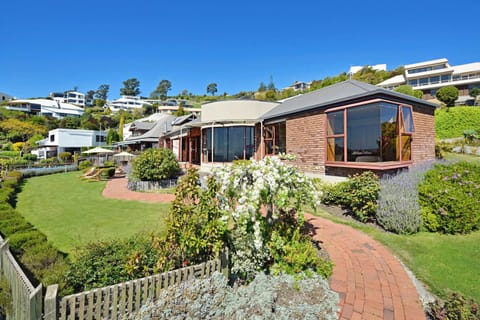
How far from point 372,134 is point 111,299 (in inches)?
416

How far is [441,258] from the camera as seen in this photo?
4645 mm

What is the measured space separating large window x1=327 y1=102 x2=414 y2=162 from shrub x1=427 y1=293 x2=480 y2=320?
701 centimetres

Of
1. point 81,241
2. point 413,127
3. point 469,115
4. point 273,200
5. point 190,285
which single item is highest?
point 469,115

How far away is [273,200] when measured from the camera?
3.69 m

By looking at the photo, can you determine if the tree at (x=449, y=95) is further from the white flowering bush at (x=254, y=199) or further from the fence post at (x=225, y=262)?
the fence post at (x=225, y=262)

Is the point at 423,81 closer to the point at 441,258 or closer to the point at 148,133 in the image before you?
the point at 148,133

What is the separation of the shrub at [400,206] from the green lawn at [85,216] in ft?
22.0

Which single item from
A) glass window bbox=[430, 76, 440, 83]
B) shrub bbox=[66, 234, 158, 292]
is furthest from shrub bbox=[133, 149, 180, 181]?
glass window bbox=[430, 76, 440, 83]

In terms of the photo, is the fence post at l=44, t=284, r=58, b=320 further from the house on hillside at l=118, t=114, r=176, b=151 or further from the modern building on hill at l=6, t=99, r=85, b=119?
the modern building on hill at l=6, t=99, r=85, b=119

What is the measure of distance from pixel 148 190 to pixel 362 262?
39.9ft

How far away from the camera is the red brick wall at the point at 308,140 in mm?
10625

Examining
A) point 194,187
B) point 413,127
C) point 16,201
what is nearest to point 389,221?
point 194,187

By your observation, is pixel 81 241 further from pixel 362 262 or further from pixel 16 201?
pixel 16 201

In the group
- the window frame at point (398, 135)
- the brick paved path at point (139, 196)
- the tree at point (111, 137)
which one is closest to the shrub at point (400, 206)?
the window frame at point (398, 135)
